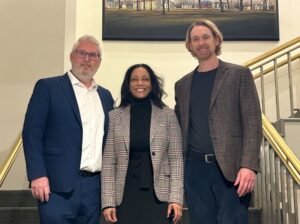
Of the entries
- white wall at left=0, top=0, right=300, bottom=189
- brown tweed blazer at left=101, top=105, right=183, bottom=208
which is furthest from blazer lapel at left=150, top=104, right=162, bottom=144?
white wall at left=0, top=0, right=300, bottom=189

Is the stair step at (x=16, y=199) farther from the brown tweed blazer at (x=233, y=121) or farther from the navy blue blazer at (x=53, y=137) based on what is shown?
the brown tweed blazer at (x=233, y=121)

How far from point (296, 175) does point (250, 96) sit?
1125 mm

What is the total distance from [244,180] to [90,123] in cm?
84

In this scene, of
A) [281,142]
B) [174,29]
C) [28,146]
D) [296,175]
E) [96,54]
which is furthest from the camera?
[174,29]

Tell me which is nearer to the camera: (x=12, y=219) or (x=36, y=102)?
(x=36, y=102)

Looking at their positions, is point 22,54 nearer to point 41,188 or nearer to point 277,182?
point 277,182

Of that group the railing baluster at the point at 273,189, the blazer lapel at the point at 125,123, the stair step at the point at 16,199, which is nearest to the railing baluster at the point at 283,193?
the railing baluster at the point at 273,189

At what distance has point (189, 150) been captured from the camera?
2361 mm

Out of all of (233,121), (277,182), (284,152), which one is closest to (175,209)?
(233,121)

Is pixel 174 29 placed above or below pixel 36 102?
above

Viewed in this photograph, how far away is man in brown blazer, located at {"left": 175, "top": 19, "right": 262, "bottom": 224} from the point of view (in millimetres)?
2211

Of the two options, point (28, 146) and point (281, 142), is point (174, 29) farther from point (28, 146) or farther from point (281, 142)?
point (28, 146)

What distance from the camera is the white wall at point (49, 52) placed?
206 inches

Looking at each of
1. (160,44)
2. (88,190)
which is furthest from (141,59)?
(88,190)
